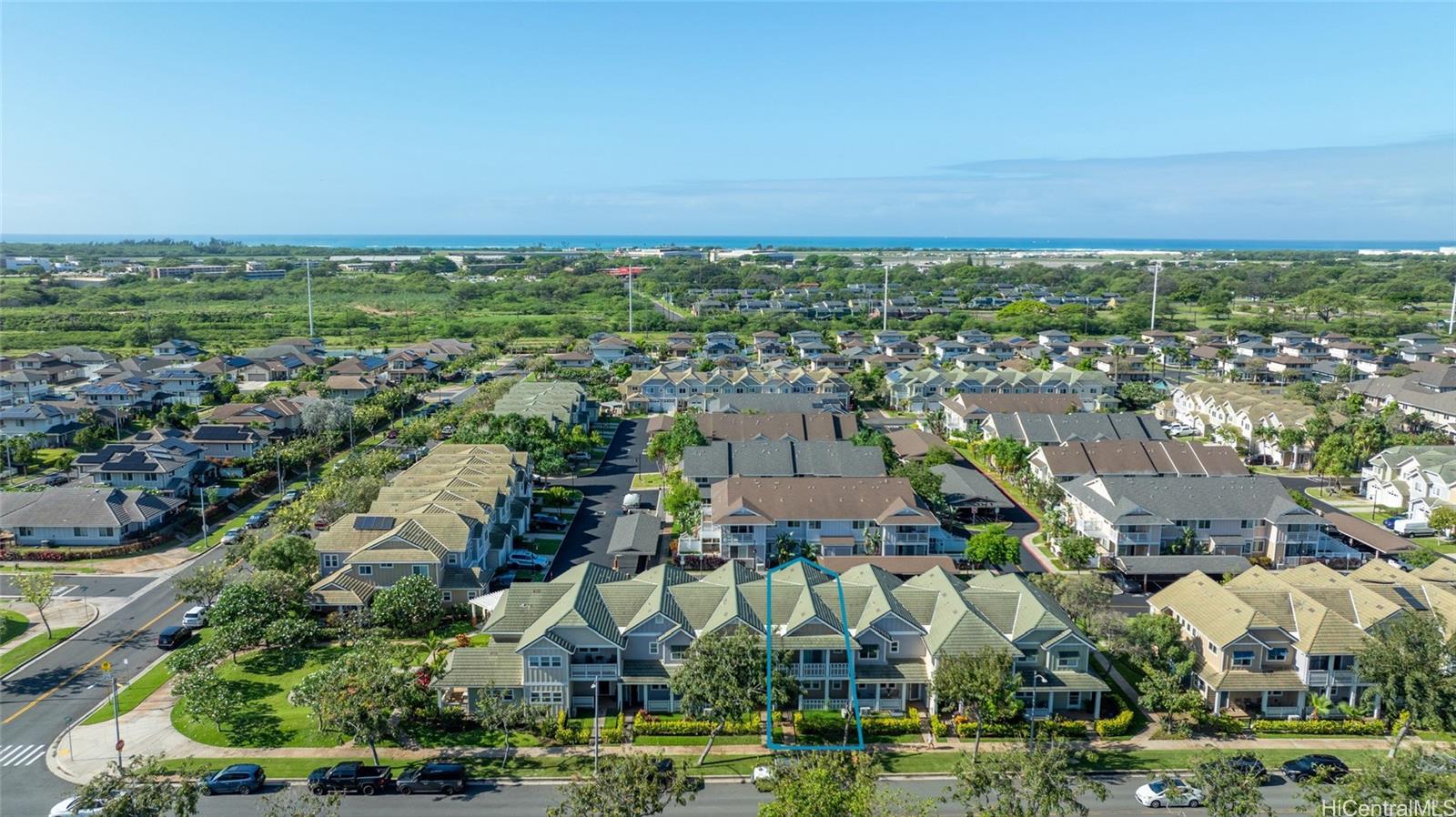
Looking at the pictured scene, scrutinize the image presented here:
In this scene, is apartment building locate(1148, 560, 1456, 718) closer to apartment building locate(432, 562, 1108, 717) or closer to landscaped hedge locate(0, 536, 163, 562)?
apartment building locate(432, 562, 1108, 717)

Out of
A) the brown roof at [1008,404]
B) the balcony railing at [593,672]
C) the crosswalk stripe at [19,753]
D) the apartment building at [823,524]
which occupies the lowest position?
the crosswalk stripe at [19,753]

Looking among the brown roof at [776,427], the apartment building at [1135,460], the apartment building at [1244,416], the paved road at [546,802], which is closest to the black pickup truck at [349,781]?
the paved road at [546,802]

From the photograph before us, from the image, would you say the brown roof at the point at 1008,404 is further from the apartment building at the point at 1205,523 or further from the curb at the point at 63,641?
the curb at the point at 63,641

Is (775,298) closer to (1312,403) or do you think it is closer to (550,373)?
(550,373)

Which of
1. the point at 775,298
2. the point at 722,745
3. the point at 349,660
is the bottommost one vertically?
the point at 722,745

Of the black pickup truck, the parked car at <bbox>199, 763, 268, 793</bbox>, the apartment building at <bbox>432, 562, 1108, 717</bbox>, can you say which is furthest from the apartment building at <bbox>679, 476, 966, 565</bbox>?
the parked car at <bbox>199, 763, 268, 793</bbox>

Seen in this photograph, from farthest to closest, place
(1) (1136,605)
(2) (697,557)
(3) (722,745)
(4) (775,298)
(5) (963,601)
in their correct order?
(4) (775,298)
(2) (697,557)
(1) (1136,605)
(5) (963,601)
(3) (722,745)

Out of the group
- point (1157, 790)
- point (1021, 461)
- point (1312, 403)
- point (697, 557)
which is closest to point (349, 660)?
point (697, 557)

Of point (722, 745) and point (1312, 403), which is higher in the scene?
point (1312, 403)
